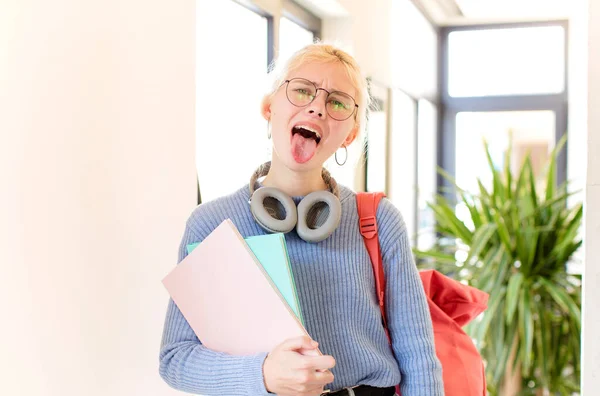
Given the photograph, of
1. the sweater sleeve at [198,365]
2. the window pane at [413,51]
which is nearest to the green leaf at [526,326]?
the window pane at [413,51]

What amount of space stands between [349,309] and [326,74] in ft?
1.37

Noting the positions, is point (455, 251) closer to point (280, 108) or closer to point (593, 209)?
point (593, 209)

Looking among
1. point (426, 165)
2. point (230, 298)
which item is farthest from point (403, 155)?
point (230, 298)

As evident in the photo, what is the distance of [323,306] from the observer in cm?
130

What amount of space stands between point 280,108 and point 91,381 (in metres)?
0.67

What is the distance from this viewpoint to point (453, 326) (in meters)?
1.61

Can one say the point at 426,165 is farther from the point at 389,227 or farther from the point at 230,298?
the point at 230,298

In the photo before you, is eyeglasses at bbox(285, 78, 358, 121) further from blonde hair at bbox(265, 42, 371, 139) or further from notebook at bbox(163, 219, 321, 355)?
notebook at bbox(163, 219, 321, 355)

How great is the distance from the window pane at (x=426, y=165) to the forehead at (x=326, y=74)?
4463mm

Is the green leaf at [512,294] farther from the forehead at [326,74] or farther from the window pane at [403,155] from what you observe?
the forehead at [326,74]

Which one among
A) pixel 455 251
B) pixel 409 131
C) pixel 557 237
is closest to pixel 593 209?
pixel 557 237

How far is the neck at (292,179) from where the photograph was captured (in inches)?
53.6

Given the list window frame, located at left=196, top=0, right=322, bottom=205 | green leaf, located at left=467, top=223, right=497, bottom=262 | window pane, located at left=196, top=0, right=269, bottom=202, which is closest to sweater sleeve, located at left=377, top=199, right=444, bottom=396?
window pane, located at left=196, top=0, right=269, bottom=202

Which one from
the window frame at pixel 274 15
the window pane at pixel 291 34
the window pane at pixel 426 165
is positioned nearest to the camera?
the window frame at pixel 274 15
